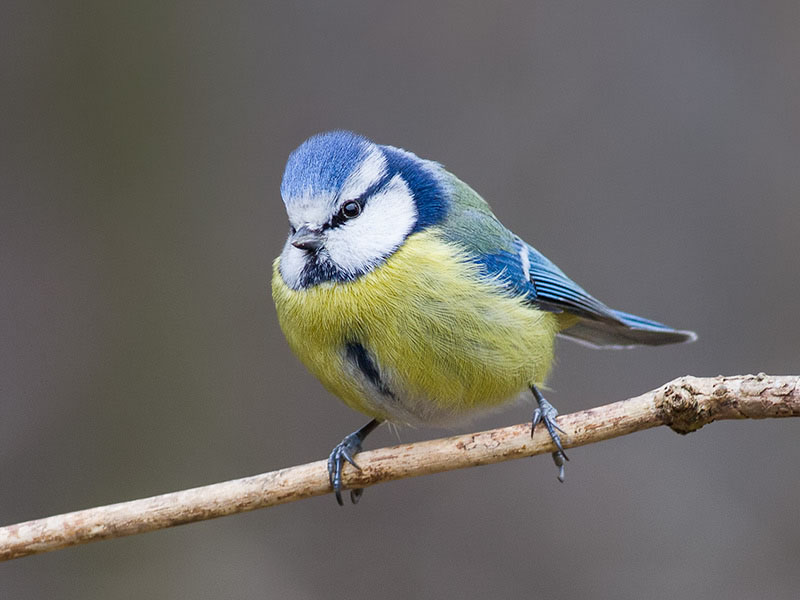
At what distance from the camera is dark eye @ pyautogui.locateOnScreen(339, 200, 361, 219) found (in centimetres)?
228

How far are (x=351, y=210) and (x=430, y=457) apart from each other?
2.11 feet

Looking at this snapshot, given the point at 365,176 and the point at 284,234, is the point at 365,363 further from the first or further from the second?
the point at 284,234

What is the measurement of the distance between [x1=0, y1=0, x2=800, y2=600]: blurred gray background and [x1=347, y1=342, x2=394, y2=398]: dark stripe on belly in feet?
4.34

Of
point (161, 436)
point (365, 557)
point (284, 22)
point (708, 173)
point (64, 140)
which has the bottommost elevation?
point (365, 557)

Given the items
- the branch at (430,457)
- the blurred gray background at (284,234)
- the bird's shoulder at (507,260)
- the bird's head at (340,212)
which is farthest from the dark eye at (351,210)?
the blurred gray background at (284,234)

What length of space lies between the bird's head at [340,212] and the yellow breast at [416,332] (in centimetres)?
4

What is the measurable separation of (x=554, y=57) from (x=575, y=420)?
7.59 ft

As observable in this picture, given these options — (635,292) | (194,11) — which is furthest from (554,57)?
(194,11)

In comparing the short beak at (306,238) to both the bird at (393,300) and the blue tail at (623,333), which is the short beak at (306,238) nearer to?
the bird at (393,300)

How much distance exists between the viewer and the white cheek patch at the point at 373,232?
2.26 metres

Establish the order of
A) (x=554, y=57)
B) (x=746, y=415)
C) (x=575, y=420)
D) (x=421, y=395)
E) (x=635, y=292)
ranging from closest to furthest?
(x=746, y=415) < (x=575, y=420) < (x=421, y=395) < (x=635, y=292) < (x=554, y=57)

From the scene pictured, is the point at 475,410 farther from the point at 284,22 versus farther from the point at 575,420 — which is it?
the point at 284,22

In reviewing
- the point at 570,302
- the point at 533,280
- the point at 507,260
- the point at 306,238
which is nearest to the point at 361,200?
the point at 306,238

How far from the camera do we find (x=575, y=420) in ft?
6.86
